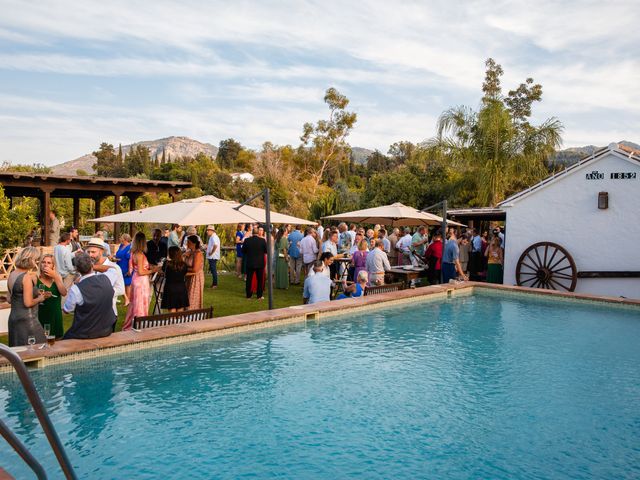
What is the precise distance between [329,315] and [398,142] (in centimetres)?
7942

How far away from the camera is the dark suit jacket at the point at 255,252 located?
11.5 m

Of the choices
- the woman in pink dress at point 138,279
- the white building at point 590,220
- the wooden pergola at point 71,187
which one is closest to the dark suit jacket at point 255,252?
the woman in pink dress at point 138,279

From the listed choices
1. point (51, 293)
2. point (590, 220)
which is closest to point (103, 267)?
point (51, 293)

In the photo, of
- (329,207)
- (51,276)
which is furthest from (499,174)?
(51,276)

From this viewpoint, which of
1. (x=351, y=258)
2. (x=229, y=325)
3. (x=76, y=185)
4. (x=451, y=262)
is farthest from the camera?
(x=76, y=185)

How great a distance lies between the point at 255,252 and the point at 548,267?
7.48 metres

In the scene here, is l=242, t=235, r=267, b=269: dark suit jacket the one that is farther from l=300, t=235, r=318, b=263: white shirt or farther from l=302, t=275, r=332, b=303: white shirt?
l=302, t=275, r=332, b=303: white shirt

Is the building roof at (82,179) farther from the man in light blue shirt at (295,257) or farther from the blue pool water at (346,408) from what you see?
the blue pool water at (346,408)

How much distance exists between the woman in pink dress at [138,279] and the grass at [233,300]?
3.17 feet

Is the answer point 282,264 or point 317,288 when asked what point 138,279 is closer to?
point 317,288

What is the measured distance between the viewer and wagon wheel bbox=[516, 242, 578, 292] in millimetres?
13688

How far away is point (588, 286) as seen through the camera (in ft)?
44.7

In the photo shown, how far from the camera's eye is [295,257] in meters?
14.4

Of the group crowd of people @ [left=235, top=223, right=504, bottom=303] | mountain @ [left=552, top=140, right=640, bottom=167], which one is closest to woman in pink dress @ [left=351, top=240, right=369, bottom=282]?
crowd of people @ [left=235, top=223, right=504, bottom=303]
